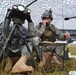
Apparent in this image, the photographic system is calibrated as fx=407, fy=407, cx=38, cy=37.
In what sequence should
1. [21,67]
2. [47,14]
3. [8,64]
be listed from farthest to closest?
[47,14]
[8,64]
[21,67]

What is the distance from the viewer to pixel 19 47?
12.7 ft

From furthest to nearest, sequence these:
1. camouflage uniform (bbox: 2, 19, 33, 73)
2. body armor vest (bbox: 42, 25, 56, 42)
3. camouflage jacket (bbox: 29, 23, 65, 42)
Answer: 1. body armor vest (bbox: 42, 25, 56, 42)
2. camouflage jacket (bbox: 29, 23, 65, 42)
3. camouflage uniform (bbox: 2, 19, 33, 73)

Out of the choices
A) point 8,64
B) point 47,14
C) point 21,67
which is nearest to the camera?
point 21,67

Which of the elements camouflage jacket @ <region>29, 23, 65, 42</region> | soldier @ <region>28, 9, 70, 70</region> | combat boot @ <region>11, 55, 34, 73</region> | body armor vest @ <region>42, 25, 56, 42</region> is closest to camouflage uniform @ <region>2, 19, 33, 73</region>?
combat boot @ <region>11, 55, 34, 73</region>

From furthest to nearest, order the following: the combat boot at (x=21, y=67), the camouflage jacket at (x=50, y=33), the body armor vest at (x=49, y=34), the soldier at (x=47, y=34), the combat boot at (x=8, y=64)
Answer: the body armor vest at (x=49, y=34) < the camouflage jacket at (x=50, y=33) < the soldier at (x=47, y=34) < the combat boot at (x=8, y=64) < the combat boot at (x=21, y=67)

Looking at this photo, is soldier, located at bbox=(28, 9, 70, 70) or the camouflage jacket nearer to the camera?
soldier, located at bbox=(28, 9, 70, 70)

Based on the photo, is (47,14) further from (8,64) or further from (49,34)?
(8,64)

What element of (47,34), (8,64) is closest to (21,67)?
(8,64)

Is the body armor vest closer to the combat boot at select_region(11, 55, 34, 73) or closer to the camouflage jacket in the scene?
the camouflage jacket

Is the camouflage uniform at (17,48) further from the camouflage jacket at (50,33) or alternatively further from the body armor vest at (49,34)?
the body armor vest at (49,34)

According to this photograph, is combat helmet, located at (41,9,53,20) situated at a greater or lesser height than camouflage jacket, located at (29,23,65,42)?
greater

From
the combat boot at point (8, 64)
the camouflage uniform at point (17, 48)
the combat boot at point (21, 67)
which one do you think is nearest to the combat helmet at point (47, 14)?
the camouflage uniform at point (17, 48)

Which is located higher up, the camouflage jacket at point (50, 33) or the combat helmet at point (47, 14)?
the combat helmet at point (47, 14)

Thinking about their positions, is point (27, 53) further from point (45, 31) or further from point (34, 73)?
point (45, 31)
